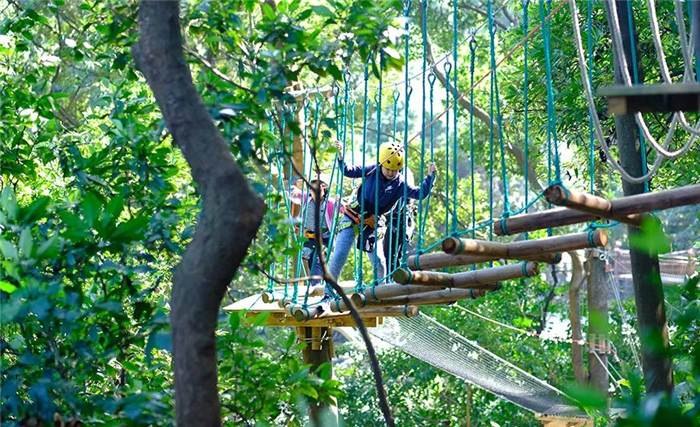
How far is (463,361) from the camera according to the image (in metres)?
7.76

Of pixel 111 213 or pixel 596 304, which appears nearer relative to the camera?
pixel 111 213

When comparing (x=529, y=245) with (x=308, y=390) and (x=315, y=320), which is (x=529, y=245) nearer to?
(x=308, y=390)

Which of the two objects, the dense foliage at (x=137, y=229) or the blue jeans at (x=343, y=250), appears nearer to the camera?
the dense foliage at (x=137, y=229)

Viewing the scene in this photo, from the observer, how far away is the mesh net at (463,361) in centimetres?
763

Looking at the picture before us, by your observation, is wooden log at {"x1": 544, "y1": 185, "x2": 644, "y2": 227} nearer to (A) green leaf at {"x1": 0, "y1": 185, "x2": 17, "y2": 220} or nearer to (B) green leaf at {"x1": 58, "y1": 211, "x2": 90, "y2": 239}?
(B) green leaf at {"x1": 58, "y1": 211, "x2": 90, "y2": 239}

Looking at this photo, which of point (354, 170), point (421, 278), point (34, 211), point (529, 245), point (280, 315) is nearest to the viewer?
point (34, 211)

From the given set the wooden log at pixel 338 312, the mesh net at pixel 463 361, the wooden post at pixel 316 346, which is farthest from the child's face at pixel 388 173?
the mesh net at pixel 463 361

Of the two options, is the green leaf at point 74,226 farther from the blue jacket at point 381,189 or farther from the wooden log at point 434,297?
the blue jacket at point 381,189

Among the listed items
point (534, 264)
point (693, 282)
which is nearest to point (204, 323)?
point (693, 282)

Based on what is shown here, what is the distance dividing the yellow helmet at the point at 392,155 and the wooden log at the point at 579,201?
219 centimetres

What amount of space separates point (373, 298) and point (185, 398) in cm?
246

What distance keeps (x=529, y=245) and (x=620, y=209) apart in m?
0.51

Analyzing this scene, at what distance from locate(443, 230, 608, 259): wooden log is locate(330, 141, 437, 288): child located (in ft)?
5.26

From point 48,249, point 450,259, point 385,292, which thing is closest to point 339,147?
point 385,292
